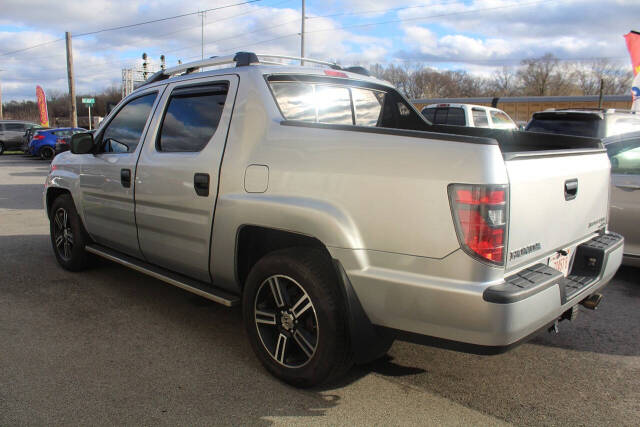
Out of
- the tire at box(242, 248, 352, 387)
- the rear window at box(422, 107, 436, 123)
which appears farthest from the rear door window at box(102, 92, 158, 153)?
the rear window at box(422, 107, 436, 123)

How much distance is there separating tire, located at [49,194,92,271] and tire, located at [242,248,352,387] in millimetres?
2726

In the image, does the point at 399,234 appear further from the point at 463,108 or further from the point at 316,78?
the point at 463,108

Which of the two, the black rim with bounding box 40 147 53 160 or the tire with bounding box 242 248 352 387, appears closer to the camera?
the tire with bounding box 242 248 352 387

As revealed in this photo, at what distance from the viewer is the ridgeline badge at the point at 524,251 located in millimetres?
2510

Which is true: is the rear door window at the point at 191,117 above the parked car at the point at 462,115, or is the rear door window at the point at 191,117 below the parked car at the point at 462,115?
below

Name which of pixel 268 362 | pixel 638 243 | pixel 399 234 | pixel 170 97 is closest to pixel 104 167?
pixel 170 97

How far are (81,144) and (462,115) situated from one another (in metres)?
11.1

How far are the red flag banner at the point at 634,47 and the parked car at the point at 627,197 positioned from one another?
1222 cm

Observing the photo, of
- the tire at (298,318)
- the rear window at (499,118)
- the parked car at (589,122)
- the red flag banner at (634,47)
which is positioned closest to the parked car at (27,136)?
the rear window at (499,118)

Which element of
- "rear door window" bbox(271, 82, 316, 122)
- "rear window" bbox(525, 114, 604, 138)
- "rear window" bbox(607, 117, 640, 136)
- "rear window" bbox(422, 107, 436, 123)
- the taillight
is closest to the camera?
the taillight

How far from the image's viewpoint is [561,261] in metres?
3.01

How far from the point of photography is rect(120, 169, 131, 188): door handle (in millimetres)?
4227

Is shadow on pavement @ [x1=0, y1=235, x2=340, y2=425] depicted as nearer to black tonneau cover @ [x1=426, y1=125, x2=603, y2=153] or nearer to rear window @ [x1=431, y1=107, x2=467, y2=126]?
black tonneau cover @ [x1=426, y1=125, x2=603, y2=153]

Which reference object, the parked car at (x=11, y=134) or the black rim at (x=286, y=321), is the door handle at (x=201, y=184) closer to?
the black rim at (x=286, y=321)
